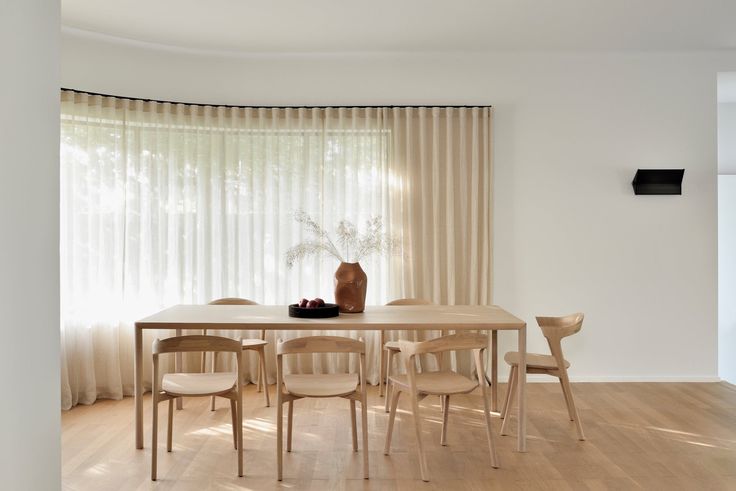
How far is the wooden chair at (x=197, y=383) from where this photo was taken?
3139 millimetres

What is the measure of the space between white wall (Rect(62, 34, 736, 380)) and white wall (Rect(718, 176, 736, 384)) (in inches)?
50.3

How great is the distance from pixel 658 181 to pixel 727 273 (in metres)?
1.89

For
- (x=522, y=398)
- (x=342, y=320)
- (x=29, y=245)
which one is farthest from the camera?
(x=342, y=320)

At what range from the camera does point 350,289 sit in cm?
404

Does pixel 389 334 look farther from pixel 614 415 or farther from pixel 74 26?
pixel 74 26

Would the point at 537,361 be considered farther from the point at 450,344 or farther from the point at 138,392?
the point at 138,392

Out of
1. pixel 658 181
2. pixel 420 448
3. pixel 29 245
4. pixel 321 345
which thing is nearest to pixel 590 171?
pixel 658 181

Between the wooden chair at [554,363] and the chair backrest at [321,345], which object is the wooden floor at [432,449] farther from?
the chair backrest at [321,345]

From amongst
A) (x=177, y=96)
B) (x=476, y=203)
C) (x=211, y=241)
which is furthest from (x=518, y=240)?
(x=177, y=96)

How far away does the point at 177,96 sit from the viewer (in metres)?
5.26

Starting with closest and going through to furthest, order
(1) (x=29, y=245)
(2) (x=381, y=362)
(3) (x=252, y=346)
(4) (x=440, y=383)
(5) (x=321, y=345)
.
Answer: (1) (x=29, y=245)
(5) (x=321, y=345)
(4) (x=440, y=383)
(3) (x=252, y=346)
(2) (x=381, y=362)

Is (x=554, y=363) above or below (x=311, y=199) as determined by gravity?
below

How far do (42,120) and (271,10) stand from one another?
2.69 metres

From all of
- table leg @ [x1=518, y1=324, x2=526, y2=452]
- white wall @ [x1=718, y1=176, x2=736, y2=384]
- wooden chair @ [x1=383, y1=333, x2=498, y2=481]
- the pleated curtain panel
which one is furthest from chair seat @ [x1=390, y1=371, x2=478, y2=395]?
white wall @ [x1=718, y1=176, x2=736, y2=384]
